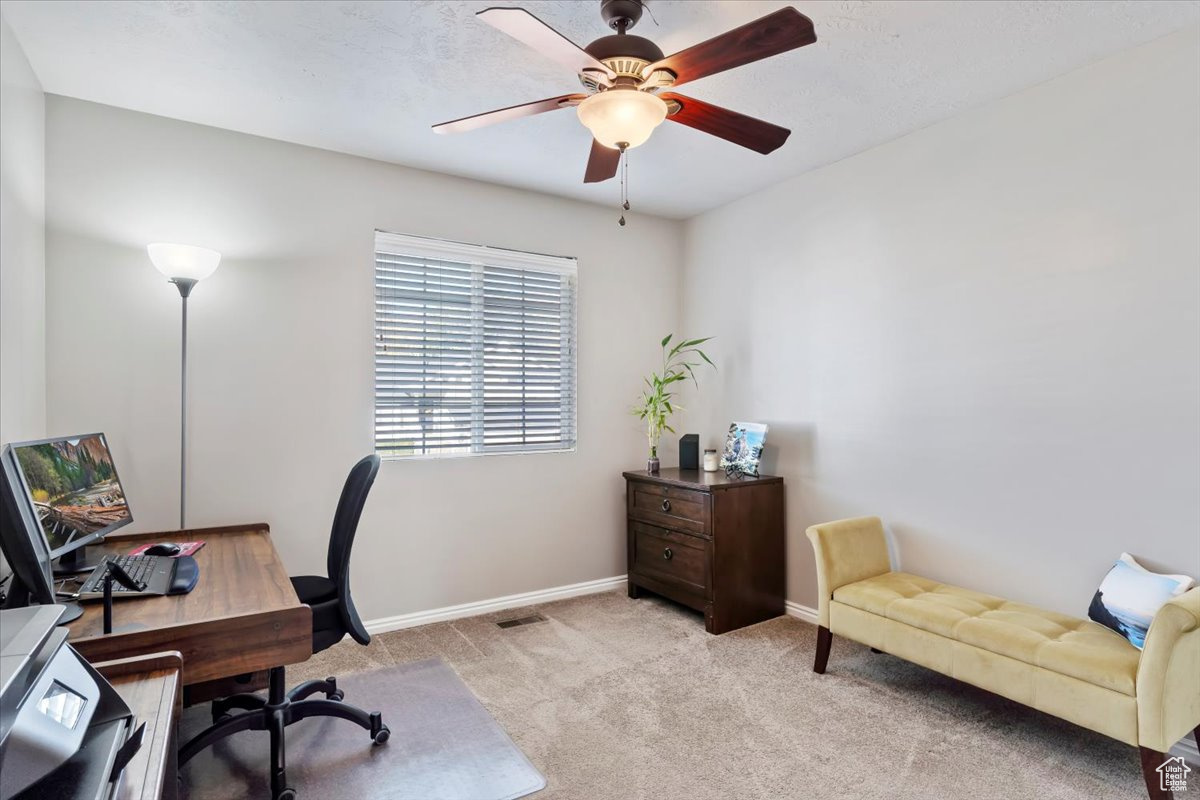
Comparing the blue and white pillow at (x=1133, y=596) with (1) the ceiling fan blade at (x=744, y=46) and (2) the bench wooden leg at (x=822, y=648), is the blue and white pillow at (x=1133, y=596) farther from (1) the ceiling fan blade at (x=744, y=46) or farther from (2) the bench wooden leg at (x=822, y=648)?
(1) the ceiling fan blade at (x=744, y=46)

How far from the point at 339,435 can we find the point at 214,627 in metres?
1.75

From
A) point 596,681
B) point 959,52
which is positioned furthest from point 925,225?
point 596,681

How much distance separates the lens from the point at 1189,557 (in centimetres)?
222

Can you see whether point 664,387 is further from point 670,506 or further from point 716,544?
point 716,544

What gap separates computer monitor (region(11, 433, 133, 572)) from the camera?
1.77 m

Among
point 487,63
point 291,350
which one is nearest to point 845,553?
point 487,63

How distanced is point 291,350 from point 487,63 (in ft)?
5.68

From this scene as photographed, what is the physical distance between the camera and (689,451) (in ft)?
13.5

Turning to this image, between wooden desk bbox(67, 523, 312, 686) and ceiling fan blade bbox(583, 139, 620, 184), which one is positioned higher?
ceiling fan blade bbox(583, 139, 620, 184)

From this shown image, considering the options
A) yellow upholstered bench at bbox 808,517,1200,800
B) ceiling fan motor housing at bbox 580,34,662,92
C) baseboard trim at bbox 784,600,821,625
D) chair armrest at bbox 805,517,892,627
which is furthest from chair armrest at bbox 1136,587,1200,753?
ceiling fan motor housing at bbox 580,34,662,92

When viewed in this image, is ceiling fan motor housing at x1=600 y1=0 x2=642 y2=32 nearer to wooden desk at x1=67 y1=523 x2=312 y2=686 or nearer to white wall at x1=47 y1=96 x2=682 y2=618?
white wall at x1=47 y1=96 x2=682 y2=618

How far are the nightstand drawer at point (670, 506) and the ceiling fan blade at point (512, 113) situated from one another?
2179 mm

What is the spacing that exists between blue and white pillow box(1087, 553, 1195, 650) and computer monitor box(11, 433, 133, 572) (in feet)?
10.9

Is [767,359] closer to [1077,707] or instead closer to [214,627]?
[1077,707]
